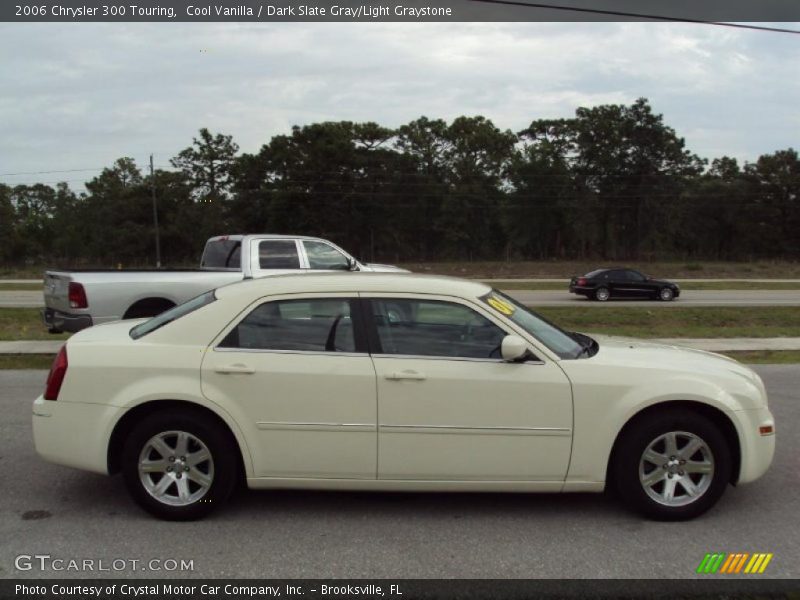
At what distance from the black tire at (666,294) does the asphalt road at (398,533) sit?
2299cm

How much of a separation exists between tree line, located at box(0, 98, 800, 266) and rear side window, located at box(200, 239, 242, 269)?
5500cm

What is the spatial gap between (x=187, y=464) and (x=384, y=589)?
1.54m

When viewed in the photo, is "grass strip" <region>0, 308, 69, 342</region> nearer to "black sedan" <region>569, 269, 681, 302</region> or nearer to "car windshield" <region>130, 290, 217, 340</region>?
"car windshield" <region>130, 290, 217, 340</region>

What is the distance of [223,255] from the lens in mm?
11812

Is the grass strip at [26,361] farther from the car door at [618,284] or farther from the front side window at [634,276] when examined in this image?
the front side window at [634,276]

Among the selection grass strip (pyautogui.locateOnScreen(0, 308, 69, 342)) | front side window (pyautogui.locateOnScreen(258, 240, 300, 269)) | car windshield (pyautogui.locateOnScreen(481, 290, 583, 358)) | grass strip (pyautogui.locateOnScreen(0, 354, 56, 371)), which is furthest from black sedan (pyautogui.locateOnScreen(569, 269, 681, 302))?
car windshield (pyautogui.locateOnScreen(481, 290, 583, 358))

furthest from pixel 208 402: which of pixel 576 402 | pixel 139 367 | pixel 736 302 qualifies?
pixel 736 302

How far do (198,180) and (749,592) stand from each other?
237ft

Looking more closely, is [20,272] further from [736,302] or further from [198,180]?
[736,302]

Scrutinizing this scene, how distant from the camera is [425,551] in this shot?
3889 millimetres

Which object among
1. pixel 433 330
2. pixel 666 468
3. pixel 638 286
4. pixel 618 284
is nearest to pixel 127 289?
pixel 433 330

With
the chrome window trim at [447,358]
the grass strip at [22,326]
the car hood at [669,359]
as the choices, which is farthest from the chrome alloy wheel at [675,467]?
the grass strip at [22,326]

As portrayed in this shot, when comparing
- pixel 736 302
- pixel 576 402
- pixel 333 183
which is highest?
pixel 333 183

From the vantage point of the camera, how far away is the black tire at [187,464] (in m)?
4.24
